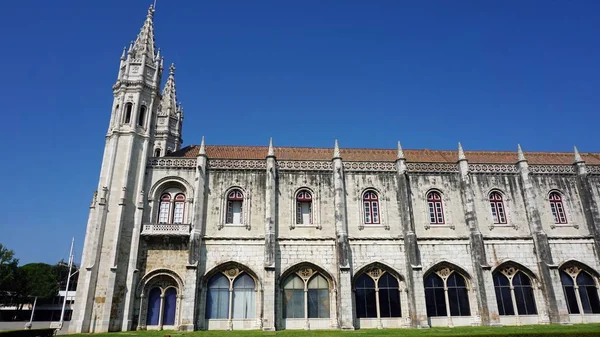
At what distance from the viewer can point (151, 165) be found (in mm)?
26250

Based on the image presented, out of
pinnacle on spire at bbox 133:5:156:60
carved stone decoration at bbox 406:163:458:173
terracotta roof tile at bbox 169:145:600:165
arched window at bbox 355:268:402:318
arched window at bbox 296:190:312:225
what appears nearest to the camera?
arched window at bbox 355:268:402:318

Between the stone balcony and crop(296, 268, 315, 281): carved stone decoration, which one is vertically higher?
the stone balcony

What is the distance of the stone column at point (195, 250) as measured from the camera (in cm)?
2247

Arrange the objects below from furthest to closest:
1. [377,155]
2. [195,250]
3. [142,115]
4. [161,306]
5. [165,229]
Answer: [377,155]
[142,115]
[165,229]
[195,250]
[161,306]

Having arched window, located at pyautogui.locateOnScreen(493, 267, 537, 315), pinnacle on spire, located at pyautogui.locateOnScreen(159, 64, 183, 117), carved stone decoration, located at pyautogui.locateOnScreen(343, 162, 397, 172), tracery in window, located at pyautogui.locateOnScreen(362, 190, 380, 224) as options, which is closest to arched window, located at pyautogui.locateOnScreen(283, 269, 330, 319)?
tracery in window, located at pyautogui.locateOnScreen(362, 190, 380, 224)

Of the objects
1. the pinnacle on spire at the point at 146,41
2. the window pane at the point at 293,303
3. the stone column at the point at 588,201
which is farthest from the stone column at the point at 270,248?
the stone column at the point at 588,201

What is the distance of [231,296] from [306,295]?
183 inches

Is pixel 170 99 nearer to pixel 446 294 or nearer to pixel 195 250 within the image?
pixel 195 250

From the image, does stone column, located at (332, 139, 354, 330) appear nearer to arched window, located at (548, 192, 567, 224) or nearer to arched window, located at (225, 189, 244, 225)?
arched window, located at (225, 189, 244, 225)

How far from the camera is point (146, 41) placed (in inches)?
1139

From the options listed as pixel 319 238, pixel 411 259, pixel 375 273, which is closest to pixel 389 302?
pixel 375 273

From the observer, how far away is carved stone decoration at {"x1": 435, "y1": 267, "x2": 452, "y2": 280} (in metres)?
25.4

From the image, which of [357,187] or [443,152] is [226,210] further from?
[443,152]

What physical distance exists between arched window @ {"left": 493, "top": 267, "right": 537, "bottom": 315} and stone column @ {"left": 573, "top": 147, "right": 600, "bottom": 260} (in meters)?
5.53
